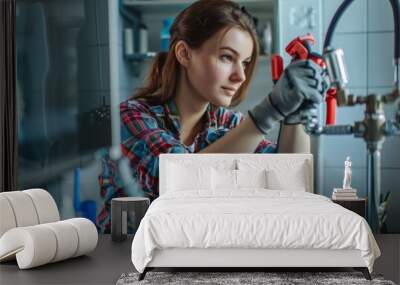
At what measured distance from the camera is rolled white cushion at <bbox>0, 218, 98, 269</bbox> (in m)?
4.25

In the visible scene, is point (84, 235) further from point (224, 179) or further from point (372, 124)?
point (372, 124)

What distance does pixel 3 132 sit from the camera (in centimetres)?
593

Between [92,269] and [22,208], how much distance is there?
697mm

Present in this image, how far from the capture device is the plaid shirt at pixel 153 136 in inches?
228

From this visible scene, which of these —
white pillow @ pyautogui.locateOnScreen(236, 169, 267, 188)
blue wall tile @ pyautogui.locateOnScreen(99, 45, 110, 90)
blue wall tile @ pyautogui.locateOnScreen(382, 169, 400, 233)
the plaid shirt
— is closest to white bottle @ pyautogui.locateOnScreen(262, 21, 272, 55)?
the plaid shirt

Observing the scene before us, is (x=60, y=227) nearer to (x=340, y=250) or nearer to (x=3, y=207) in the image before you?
(x=3, y=207)

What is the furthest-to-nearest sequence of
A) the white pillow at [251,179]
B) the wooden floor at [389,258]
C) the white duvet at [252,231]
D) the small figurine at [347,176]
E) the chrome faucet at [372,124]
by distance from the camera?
the small figurine at [347,176] < the white pillow at [251,179] < the wooden floor at [389,258] < the white duvet at [252,231] < the chrome faucet at [372,124]

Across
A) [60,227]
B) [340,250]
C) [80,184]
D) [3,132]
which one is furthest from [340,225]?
[3,132]

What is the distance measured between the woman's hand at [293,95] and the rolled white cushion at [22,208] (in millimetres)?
2142

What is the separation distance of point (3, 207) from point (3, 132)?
5.36 ft

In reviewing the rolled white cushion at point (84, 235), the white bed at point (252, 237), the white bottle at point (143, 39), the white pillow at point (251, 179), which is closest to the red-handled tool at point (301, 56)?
the white pillow at point (251, 179)

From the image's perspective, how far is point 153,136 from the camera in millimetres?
5789

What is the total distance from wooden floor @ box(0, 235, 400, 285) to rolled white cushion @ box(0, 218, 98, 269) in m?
0.07

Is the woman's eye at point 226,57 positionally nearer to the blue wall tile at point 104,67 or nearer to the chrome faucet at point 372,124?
the blue wall tile at point 104,67
